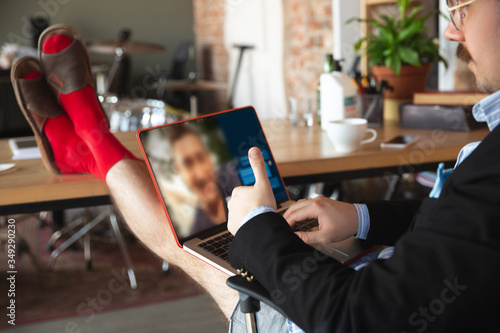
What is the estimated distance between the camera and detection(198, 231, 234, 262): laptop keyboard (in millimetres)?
904

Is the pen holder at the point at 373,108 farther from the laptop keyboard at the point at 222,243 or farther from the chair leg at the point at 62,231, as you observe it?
the chair leg at the point at 62,231

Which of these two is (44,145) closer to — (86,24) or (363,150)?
(363,150)

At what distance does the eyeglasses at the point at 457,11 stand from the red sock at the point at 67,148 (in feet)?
2.80

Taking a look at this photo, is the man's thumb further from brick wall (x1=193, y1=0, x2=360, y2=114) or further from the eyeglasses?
brick wall (x1=193, y1=0, x2=360, y2=114)

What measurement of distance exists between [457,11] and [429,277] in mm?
378

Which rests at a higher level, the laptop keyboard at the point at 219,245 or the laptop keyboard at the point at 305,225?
the laptop keyboard at the point at 305,225

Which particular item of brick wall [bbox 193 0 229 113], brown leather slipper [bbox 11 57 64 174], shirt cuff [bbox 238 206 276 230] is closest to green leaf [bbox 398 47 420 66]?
brown leather slipper [bbox 11 57 64 174]

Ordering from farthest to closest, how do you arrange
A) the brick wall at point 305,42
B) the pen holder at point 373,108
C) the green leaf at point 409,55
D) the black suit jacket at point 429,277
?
the brick wall at point 305,42 → the green leaf at point 409,55 → the pen holder at point 373,108 → the black suit jacket at point 429,277

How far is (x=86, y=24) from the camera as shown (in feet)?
24.3

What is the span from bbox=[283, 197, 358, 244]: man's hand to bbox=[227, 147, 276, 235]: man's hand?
0.11 meters

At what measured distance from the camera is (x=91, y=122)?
1333 mm

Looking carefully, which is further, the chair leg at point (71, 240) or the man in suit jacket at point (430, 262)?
the chair leg at point (71, 240)

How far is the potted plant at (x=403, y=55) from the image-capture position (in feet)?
6.14

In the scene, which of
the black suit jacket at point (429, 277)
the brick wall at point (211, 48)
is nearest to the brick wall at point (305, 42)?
the black suit jacket at point (429, 277)
